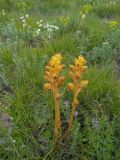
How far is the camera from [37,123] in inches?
116

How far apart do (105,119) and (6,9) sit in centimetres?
385

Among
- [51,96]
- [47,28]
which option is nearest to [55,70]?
[51,96]

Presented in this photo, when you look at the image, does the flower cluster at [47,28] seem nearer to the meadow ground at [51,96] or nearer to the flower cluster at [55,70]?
the meadow ground at [51,96]

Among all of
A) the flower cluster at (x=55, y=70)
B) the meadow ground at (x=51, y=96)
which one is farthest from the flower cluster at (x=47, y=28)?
the flower cluster at (x=55, y=70)

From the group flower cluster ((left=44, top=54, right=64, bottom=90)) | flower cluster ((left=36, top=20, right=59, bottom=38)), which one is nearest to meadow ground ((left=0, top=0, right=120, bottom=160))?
flower cluster ((left=36, top=20, right=59, bottom=38))

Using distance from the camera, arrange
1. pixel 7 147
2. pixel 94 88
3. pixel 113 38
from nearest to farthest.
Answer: pixel 7 147
pixel 94 88
pixel 113 38

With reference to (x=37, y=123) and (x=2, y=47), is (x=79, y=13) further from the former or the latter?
(x=37, y=123)

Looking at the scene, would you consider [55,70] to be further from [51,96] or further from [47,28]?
[47,28]

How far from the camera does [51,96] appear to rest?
3.11 metres

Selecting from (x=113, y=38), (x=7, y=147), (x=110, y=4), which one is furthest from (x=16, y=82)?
(x=110, y=4)

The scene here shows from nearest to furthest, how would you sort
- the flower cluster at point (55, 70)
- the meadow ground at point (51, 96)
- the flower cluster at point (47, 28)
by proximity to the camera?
the flower cluster at point (55, 70) < the meadow ground at point (51, 96) < the flower cluster at point (47, 28)

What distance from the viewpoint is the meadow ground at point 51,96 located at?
278 cm

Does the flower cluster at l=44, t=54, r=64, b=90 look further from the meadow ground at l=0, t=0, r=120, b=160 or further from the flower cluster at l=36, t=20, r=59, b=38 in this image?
the flower cluster at l=36, t=20, r=59, b=38

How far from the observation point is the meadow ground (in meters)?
2.78
